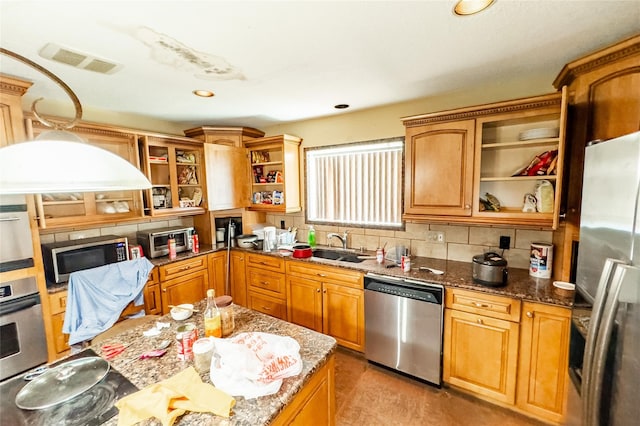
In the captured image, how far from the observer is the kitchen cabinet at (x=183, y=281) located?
9.08 ft

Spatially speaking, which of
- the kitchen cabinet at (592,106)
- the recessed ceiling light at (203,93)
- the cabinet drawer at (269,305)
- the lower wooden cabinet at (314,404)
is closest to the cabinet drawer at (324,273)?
the cabinet drawer at (269,305)

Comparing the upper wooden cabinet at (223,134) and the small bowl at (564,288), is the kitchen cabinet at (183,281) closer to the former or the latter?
the upper wooden cabinet at (223,134)

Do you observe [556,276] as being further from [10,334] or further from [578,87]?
[10,334]

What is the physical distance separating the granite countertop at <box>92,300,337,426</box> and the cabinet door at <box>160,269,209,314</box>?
1.31 metres

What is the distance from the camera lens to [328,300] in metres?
2.66

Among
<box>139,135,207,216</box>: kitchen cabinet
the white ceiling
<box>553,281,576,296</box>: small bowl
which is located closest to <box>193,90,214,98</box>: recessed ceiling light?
the white ceiling

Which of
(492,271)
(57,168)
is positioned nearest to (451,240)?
(492,271)

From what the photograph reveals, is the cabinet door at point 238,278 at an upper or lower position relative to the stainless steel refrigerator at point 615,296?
lower

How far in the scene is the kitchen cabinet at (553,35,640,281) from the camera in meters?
1.42

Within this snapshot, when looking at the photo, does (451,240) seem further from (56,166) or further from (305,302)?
(56,166)

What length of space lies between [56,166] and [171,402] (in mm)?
844

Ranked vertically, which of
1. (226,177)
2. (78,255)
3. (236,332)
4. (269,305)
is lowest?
(269,305)

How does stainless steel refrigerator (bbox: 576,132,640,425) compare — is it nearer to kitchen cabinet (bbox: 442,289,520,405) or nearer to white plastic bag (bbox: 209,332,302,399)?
kitchen cabinet (bbox: 442,289,520,405)

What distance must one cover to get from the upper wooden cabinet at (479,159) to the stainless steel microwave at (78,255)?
2.69m
